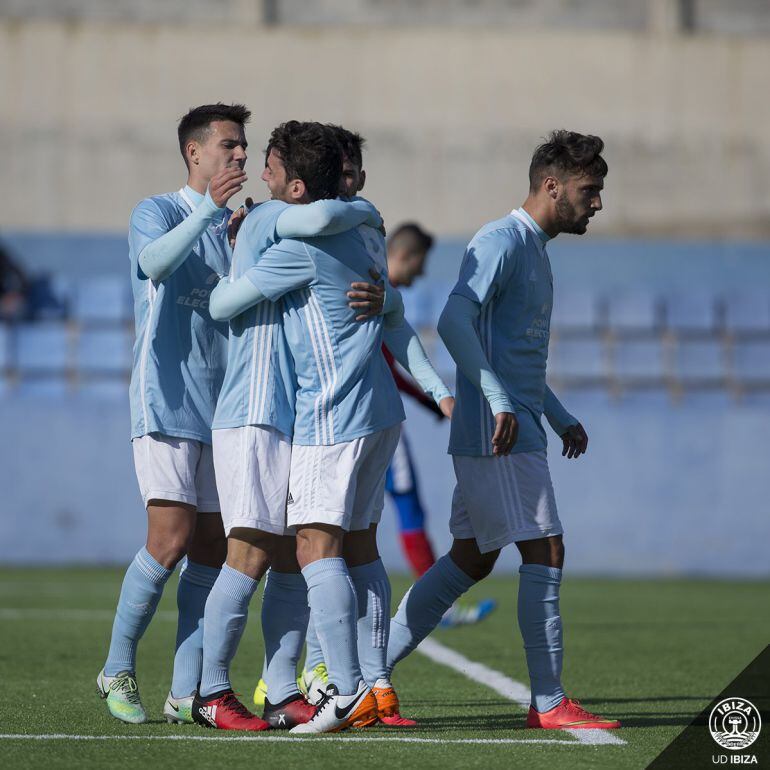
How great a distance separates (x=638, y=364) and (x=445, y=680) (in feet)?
28.6

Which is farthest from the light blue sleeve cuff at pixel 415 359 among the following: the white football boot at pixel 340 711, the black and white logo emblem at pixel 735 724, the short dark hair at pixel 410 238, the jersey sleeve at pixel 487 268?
the short dark hair at pixel 410 238

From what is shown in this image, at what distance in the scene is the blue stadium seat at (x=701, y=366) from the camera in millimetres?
14031

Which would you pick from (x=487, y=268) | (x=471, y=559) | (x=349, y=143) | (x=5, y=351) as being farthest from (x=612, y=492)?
(x=349, y=143)

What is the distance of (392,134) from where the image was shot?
60.1 ft

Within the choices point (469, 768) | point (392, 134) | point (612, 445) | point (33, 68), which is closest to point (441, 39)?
point (392, 134)

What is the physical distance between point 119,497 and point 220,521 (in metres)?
8.72

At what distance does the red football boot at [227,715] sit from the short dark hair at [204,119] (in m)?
1.65

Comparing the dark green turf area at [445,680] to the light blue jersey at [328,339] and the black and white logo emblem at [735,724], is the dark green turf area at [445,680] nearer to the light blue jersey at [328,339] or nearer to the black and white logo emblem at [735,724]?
the black and white logo emblem at [735,724]

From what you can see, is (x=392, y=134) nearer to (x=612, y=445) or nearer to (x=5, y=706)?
(x=612, y=445)

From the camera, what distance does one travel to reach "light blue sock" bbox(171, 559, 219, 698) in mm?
4277

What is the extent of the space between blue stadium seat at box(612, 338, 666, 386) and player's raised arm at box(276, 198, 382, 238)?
1028 cm

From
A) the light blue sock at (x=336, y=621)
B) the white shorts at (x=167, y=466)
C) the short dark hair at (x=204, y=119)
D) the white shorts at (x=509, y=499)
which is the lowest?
the light blue sock at (x=336, y=621)

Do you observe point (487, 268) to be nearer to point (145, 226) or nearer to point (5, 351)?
point (145, 226)

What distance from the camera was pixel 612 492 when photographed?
13.0m
